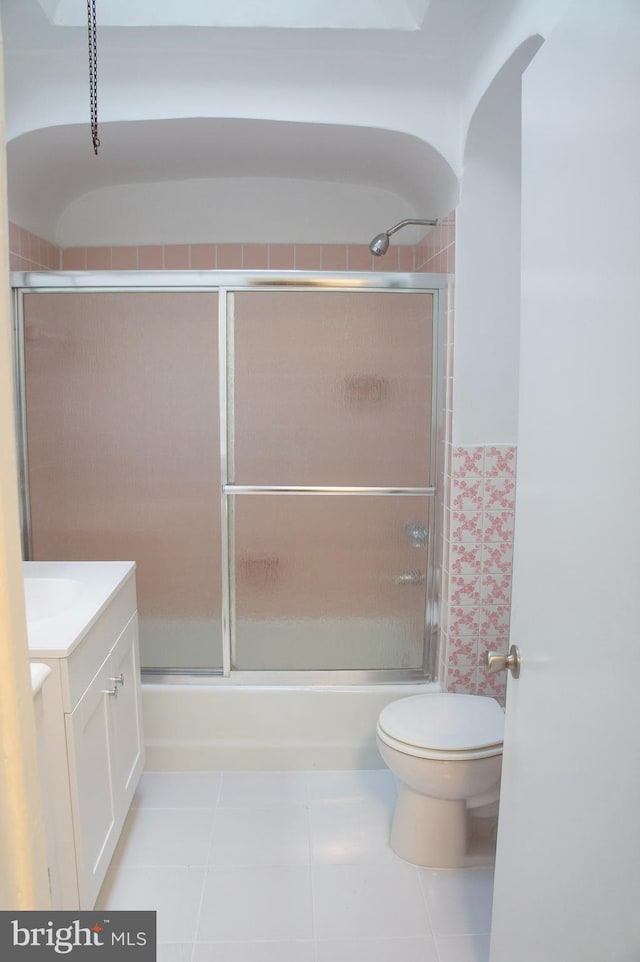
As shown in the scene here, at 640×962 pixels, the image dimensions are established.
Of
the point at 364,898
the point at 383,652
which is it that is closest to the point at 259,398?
the point at 383,652

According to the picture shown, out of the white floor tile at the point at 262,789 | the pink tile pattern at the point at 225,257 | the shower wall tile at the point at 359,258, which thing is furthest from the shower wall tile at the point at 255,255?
the white floor tile at the point at 262,789

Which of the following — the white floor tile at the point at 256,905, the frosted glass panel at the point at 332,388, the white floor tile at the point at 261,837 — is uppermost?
the frosted glass panel at the point at 332,388

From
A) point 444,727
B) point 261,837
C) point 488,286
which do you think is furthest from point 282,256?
point 261,837

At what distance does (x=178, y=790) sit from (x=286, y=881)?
580 mm

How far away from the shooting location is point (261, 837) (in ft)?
A: 6.93

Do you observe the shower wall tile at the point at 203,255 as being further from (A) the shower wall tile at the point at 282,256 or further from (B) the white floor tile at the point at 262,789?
(B) the white floor tile at the point at 262,789

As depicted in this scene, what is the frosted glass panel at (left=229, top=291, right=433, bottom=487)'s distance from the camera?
2.43 m

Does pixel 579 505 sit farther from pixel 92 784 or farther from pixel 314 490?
pixel 314 490

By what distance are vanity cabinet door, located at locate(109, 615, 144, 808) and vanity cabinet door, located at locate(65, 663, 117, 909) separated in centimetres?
5

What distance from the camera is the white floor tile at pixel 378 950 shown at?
1.66m

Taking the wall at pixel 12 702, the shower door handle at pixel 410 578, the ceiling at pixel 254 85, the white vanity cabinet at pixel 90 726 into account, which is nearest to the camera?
the wall at pixel 12 702

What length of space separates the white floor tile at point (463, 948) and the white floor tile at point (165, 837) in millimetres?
696

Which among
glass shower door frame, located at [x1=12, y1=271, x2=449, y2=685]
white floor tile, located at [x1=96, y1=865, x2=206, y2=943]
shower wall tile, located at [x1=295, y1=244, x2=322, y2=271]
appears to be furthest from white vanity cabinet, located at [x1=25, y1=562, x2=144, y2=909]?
shower wall tile, located at [x1=295, y1=244, x2=322, y2=271]

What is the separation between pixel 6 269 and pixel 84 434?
6.26 ft
